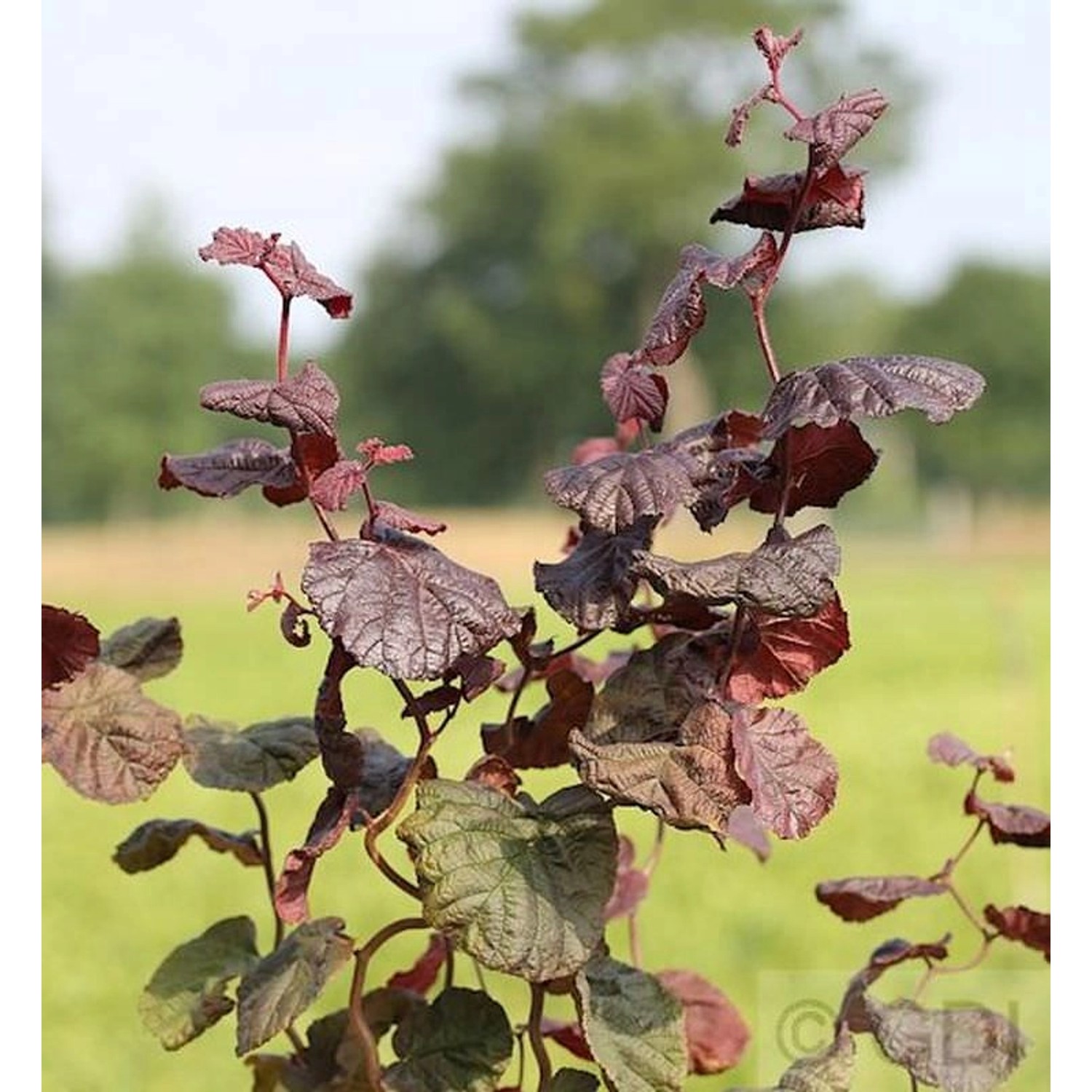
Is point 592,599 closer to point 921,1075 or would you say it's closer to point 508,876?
point 508,876

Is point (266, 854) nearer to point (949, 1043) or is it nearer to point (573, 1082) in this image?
point (573, 1082)

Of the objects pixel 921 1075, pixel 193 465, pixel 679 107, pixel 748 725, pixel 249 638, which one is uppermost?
pixel 679 107

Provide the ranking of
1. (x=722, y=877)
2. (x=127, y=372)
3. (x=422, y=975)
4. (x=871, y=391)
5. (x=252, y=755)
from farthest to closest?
(x=127, y=372), (x=722, y=877), (x=422, y=975), (x=252, y=755), (x=871, y=391)

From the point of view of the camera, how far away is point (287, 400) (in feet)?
2.37

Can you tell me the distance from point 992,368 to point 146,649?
100 ft

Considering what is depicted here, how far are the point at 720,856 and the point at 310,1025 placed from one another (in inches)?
159

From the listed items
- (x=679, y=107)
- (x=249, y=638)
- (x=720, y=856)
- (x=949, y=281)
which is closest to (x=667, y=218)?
(x=679, y=107)

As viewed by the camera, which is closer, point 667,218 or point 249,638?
point 249,638

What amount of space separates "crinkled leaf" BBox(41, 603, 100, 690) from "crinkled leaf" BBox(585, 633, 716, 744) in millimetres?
265

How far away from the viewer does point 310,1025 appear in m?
0.94

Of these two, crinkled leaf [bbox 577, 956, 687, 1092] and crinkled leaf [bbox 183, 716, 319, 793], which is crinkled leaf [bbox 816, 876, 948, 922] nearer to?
crinkled leaf [bbox 577, 956, 687, 1092]

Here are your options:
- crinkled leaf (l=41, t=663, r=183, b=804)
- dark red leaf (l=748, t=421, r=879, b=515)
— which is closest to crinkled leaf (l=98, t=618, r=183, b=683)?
crinkled leaf (l=41, t=663, r=183, b=804)

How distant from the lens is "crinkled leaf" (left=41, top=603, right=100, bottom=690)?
0.83 m
